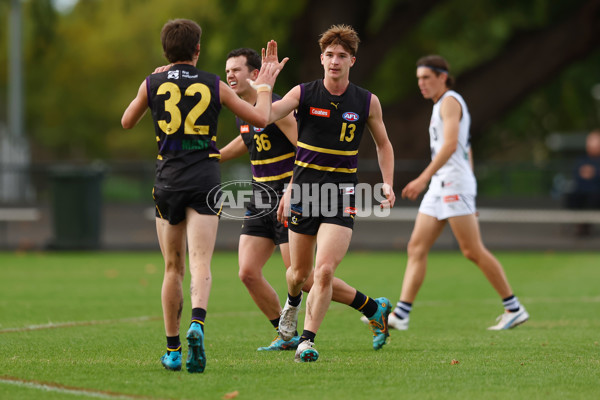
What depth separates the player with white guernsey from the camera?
9.12 m

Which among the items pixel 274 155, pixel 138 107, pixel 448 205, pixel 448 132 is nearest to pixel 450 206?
pixel 448 205

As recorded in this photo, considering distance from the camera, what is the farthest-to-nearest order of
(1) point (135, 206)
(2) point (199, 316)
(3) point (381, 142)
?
1. (1) point (135, 206)
2. (3) point (381, 142)
3. (2) point (199, 316)

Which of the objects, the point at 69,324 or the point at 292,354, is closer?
the point at 292,354

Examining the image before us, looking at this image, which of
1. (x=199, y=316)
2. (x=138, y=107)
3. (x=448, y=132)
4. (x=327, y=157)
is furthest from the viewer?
(x=448, y=132)

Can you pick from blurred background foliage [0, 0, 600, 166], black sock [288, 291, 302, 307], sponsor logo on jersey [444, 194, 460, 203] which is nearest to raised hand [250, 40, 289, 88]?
black sock [288, 291, 302, 307]

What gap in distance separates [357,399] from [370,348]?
2.22 meters

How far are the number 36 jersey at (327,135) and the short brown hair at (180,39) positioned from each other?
104 cm

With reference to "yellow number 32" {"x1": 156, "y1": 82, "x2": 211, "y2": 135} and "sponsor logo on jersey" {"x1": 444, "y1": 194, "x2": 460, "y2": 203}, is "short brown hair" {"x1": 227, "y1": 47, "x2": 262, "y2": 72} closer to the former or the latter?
"yellow number 32" {"x1": 156, "y1": 82, "x2": 211, "y2": 135}

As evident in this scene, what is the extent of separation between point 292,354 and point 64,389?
2.08m

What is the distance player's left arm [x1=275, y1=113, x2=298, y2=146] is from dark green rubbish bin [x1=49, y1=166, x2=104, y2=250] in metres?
11.9

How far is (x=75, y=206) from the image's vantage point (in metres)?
18.6

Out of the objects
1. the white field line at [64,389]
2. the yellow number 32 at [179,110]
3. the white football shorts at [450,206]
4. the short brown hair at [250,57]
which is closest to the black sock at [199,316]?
the white field line at [64,389]

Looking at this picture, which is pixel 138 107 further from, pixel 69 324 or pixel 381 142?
pixel 69 324

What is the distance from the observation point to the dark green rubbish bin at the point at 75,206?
18.6 m
